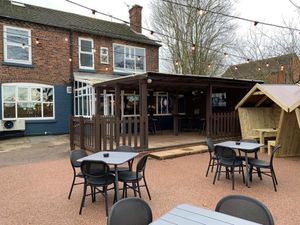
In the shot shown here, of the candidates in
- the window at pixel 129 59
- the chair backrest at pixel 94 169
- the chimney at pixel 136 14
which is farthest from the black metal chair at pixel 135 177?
the chimney at pixel 136 14

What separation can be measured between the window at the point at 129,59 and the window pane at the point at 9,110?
6.34 m

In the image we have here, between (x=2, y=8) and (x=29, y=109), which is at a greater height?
(x=2, y=8)

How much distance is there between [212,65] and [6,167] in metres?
14.8

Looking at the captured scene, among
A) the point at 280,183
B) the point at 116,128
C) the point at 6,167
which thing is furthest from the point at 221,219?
the point at 6,167

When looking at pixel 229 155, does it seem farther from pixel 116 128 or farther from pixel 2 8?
pixel 2 8

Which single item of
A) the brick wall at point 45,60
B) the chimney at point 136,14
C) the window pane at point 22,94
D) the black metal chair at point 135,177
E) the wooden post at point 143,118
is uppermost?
the chimney at point 136,14

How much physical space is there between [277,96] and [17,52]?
12.3 meters

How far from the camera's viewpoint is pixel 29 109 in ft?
44.7

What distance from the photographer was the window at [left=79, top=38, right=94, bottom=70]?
15.2 metres

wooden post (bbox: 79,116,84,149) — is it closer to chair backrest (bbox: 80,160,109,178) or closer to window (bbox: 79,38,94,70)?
chair backrest (bbox: 80,160,109,178)

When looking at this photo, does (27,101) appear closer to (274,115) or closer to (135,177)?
(135,177)

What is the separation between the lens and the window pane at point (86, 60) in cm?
1526

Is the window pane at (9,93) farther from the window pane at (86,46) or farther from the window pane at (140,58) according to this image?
the window pane at (140,58)

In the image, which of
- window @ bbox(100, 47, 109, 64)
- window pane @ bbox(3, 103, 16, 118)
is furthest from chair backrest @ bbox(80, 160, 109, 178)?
window @ bbox(100, 47, 109, 64)
